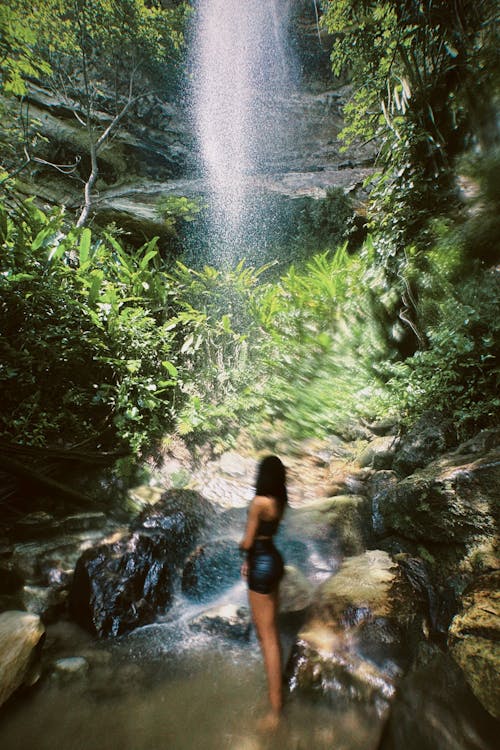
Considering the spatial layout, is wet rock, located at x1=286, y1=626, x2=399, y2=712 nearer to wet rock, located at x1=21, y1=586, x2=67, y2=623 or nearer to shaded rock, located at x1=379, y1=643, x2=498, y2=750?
shaded rock, located at x1=379, y1=643, x2=498, y2=750

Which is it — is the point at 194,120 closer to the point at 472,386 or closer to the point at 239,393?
the point at 239,393

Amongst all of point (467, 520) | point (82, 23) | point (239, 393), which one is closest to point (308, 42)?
point (82, 23)

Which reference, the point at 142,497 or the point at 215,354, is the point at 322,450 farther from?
the point at 142,497

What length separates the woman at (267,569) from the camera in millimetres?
2004

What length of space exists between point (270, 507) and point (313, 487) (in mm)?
2999

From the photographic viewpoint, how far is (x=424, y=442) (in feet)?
13.0

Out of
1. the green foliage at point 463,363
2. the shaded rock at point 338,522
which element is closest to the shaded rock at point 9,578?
the shaded rock at point 338,522

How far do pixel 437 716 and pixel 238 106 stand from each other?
839 inches

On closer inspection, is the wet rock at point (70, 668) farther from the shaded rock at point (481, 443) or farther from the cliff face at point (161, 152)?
the cliff face at point (161, 152)

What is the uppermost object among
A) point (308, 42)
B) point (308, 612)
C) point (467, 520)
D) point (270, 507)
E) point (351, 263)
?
point (308, 42)

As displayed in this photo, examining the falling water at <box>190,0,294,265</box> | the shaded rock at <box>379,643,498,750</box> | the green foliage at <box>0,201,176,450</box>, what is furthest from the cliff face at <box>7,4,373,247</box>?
the shaded rock at <box>379,643,498,750</box>

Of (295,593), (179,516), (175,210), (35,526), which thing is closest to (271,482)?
(295,593)

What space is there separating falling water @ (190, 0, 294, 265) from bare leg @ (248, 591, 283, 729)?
40.4 ft

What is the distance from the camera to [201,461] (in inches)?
199
